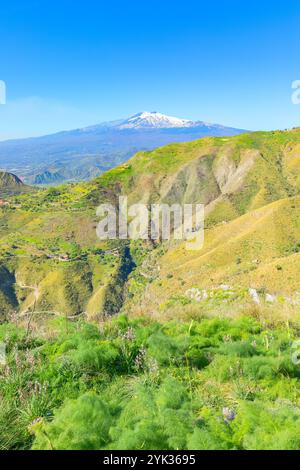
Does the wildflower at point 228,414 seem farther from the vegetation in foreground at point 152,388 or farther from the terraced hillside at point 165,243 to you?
the terraced hillside at point 165,243

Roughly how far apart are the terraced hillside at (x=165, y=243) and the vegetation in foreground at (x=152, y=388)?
25.1 metres

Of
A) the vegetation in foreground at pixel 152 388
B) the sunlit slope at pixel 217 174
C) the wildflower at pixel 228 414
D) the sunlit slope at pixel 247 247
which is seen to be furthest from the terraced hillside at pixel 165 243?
the wildflower at pixel 228 414

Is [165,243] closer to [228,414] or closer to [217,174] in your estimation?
[217,174]

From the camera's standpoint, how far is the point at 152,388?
15.7 feet

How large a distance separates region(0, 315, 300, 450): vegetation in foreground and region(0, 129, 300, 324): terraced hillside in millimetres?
25143

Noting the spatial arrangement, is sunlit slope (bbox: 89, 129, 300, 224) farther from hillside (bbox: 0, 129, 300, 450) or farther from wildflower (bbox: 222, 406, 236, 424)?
wildflower (bbox: 222, 406, 236, 424)

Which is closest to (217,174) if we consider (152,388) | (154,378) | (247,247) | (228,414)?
(247,247)

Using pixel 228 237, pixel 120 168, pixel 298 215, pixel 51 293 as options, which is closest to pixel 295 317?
pixel 298 215

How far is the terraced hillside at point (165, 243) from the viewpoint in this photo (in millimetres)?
61719

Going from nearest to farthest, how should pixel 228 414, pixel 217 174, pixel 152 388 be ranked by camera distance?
pixel 228 414
pixel 152 388
pixel 217 174

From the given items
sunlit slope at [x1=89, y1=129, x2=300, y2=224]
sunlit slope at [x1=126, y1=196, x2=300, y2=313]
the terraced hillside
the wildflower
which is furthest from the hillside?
sunlit slope at [x1=89, y1=129, x2=300, y2=224]

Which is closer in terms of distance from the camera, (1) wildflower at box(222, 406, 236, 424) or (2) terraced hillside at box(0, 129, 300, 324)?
(1) wildflower at box(222, 406, 236, 424)

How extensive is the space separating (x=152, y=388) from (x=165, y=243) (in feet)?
367

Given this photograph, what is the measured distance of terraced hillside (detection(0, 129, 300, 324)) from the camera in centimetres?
6172
